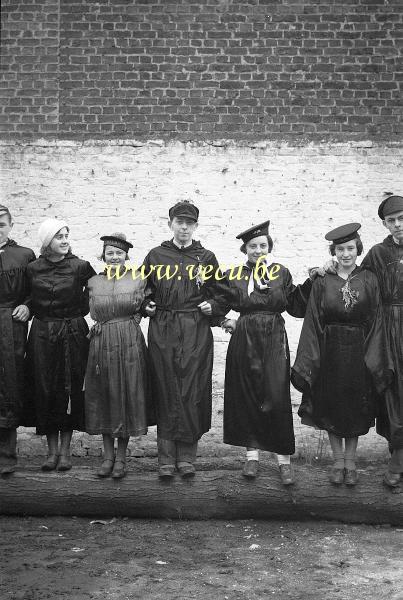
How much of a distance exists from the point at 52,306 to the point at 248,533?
2389 mm

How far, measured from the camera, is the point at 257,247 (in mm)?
6121

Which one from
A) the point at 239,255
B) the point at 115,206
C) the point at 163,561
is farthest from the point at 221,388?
the point at 163,561

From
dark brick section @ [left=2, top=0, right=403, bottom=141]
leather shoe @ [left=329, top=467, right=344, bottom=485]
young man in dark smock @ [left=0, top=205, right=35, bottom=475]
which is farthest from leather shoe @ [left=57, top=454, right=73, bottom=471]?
dark brick section @ [left=2, top=0, right=403, bottom=141]

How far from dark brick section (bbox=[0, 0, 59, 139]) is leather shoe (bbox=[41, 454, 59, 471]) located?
3.63 meters

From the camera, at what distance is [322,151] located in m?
8.23

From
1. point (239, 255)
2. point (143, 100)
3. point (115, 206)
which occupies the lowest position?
point (239, 255)

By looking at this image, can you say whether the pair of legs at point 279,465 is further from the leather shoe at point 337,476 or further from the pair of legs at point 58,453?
the pair of legs at point 58,453

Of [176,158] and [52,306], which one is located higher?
[176,158]

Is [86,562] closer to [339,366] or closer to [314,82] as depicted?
[339,366]

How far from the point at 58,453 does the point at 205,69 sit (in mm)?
4346

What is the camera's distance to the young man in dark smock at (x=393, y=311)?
19.2ft

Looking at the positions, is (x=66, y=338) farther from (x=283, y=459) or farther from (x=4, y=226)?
(x=283, y=459)

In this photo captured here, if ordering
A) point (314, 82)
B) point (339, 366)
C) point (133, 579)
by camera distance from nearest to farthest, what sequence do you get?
point (133, 579) → point (339, 366) → point (314, 82)

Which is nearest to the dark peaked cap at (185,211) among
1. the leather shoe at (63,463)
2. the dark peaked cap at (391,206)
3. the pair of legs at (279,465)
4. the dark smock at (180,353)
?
the dark smock at (180,353)
